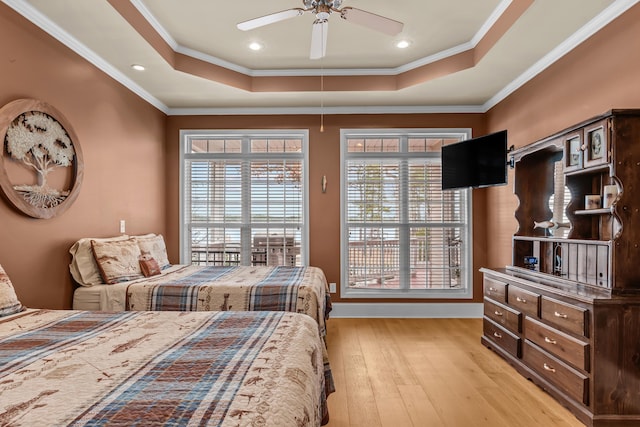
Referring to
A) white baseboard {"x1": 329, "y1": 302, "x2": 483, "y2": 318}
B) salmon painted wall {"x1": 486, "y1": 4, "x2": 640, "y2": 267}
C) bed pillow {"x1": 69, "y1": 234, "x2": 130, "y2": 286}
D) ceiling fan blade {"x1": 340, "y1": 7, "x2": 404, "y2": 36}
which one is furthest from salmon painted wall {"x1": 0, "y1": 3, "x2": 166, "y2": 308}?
salmon painted wall {"x1": 486, "y1": 4, "x2": 640, "y2": 267}

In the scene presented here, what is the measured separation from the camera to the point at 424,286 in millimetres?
A: 4637

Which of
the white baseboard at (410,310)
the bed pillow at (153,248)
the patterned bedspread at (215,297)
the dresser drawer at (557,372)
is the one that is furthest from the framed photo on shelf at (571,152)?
the bed pillow at (153,248)

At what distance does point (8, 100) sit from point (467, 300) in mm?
5006

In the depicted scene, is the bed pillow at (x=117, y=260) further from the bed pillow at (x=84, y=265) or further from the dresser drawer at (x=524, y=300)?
the dresser drawer at (x=524, y=300)

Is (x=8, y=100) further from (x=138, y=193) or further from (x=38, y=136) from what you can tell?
(x=138, y=193)

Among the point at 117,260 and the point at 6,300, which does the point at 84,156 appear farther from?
the point at 6,300

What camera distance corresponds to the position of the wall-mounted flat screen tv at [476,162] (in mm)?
3490

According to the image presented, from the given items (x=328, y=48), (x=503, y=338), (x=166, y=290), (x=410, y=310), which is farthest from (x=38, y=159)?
(x=410, y=310)

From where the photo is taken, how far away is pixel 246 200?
4.72 meters

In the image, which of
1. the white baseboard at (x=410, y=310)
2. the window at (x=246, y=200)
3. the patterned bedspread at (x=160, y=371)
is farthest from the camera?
the window at (x=246, y=200)

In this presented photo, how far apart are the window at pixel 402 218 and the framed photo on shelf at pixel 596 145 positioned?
2.22m

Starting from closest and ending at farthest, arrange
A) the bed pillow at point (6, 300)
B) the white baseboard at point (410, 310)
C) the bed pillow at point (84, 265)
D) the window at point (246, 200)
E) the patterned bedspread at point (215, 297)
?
the bed pillow at point (6, 300), the patterned bedspread at point (215, 297), the bed pillow at point (84, 265), the white baseboard at point (410, 310), the window at point (246, 200)

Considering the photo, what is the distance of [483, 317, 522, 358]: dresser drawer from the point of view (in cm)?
291

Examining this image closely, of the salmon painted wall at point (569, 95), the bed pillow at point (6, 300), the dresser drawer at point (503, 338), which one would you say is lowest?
the dresser drawer at point (503, 338)
